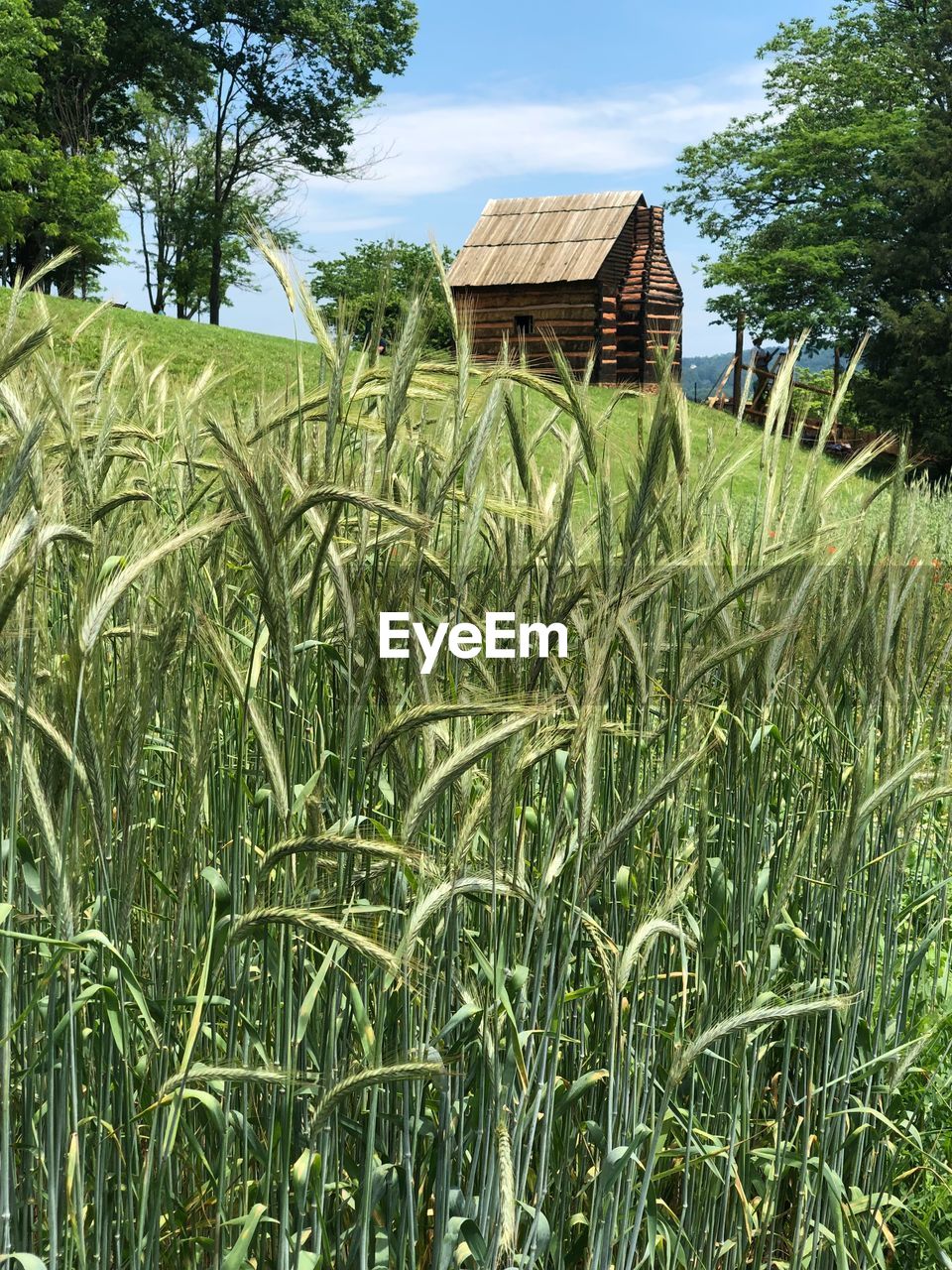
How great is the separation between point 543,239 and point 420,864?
27.8 m

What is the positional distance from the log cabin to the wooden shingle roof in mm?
23

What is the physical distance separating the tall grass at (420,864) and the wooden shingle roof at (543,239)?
2458 centimetres

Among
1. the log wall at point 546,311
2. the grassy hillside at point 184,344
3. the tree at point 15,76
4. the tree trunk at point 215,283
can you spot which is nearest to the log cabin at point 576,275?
the log wall at point 546,311

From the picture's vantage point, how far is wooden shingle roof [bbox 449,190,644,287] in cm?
2619

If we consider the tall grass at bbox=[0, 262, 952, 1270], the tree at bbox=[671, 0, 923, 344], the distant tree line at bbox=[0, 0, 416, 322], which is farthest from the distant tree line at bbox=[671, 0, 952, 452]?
the tall grass at bbox=[0, 262, 952, 1270]

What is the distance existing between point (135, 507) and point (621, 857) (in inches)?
50.8

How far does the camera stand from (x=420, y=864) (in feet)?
4.07

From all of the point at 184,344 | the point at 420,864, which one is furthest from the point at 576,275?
the point at 420,864

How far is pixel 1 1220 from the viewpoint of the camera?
4.32ft

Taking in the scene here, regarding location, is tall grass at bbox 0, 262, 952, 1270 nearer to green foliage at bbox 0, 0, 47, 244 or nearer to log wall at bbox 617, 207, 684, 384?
green foliage at bbox 0, 0, 47, 244

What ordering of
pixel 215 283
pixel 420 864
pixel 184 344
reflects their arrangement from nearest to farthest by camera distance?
1. pixel 420 864
2. pixel 184 344
3. pixel 215 283

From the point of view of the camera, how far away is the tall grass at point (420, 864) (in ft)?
4.40

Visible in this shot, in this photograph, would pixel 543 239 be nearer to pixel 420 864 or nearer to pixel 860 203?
pixel 860 203

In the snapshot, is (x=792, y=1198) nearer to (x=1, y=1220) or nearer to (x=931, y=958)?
(x=931, y=958)
